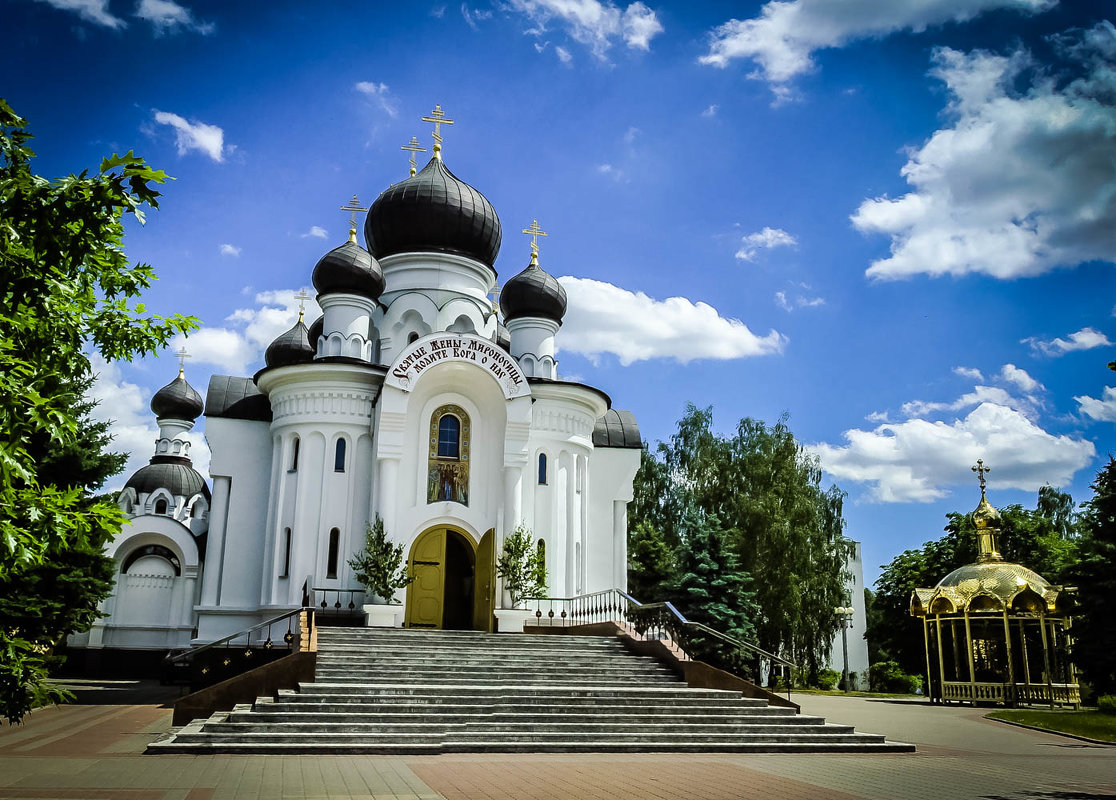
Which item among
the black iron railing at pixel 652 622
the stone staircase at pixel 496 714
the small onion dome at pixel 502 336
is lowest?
the stone staircase at pixel 496 714

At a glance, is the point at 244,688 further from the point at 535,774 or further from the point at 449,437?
the point at 449,437

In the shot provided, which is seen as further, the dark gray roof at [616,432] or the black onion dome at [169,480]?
the black onion dome at [169,480]

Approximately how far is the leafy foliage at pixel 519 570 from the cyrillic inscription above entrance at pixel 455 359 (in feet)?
11.7

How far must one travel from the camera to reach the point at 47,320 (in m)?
6.26

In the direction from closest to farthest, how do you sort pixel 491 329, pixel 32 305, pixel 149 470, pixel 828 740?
pixel 32 305 → pixel 828 740 → pixel 491 329 → pixel 149 470

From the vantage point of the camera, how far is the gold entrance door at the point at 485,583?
2027cm

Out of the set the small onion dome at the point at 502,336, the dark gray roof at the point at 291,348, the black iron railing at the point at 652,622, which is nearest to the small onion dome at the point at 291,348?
the dark gray roof at the point at 291,348

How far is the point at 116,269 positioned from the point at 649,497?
31.5 m

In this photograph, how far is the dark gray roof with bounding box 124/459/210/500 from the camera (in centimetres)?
3234

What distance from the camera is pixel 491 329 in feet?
85.3

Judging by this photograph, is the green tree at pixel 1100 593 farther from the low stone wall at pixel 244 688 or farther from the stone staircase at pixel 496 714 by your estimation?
the low stone wall at pixel 244 688

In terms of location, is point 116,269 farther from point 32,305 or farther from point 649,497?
point 649,497

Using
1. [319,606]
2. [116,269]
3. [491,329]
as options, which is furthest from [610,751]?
[491,329]

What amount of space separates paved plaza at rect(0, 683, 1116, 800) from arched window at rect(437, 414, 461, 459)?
9.83 m
